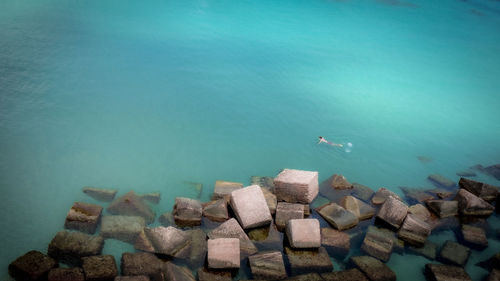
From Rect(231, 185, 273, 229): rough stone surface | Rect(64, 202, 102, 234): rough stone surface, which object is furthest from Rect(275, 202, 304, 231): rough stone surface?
Rect(64, 202, 102, 234): rough stone surface

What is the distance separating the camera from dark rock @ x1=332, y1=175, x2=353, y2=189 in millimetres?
4984

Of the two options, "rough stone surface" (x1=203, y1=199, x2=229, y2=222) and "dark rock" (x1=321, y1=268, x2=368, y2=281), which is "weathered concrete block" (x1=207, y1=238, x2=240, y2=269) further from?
"dark rock" (x1=321, y1=268, x2=368, y2=281)

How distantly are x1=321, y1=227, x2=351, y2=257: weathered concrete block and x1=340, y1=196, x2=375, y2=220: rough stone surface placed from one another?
1.57 ft

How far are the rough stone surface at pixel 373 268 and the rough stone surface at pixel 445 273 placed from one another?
0.46 meters

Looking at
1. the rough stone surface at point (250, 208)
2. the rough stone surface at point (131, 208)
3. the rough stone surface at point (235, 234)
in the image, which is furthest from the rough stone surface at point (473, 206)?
the rough stone surface at point (131, 208)

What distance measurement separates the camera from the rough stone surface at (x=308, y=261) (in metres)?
3.62

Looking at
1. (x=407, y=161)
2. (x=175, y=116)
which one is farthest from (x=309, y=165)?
(x=175, y=116)

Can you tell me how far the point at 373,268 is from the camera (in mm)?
3639

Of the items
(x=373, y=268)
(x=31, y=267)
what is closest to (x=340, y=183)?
(x=373, y=268)

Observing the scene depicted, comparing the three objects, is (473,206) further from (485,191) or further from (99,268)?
(99,268)

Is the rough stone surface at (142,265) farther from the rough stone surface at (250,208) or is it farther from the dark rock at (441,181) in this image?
the dark rock at (441,181)

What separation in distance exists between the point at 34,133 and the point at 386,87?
25.1ft

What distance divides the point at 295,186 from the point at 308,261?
1002 mm

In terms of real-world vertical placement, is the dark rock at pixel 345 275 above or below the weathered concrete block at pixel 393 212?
below
